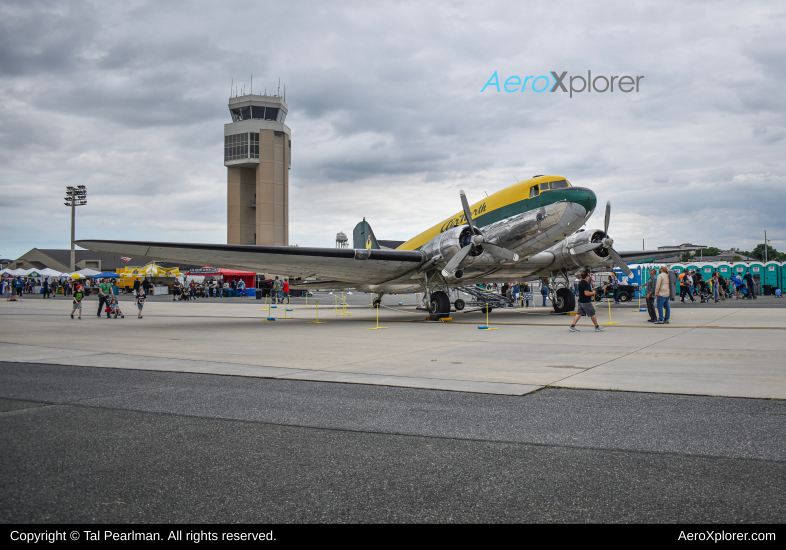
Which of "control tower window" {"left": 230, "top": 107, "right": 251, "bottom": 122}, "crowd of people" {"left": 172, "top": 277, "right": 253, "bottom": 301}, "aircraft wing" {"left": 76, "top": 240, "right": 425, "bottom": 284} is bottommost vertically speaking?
"crowd of people" {"left": 172, "top": 277, "right": 253, "bottom": 301}

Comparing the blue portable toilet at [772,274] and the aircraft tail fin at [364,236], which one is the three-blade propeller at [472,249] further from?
the blue portable toilet at [772,274]

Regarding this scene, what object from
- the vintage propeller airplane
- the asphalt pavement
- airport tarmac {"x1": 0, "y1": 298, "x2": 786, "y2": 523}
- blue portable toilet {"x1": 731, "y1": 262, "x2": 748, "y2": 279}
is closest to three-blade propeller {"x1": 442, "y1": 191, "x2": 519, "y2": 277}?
the vintage propeller airplane

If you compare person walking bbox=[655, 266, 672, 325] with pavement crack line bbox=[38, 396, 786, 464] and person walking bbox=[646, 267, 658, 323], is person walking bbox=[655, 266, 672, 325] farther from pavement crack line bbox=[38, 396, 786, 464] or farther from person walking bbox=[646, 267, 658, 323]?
pavement crack line bbox=[38, 396, 786, 464]

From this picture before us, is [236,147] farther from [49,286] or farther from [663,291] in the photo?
[663,291]

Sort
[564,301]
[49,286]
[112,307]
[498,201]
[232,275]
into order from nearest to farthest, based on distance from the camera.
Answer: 1. [498,201]
2. [564,301]
3. [112,307]
4. [49,286]
5. [232,275]

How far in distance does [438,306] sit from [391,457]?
16.3 metres

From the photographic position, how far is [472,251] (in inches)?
741

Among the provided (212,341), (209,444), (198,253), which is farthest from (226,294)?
(209,444)

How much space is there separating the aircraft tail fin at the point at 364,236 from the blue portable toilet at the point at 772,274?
1437 inches

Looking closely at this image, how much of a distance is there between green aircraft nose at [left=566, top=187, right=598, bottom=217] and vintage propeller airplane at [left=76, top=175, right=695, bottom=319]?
0.11 feet

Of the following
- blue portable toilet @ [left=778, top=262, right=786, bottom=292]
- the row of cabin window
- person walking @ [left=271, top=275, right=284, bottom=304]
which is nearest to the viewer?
the row of cabin window

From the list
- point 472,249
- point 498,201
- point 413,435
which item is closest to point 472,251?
point 472,249

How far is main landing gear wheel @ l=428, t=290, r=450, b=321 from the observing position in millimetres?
20250

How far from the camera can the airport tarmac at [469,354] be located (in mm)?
7285
